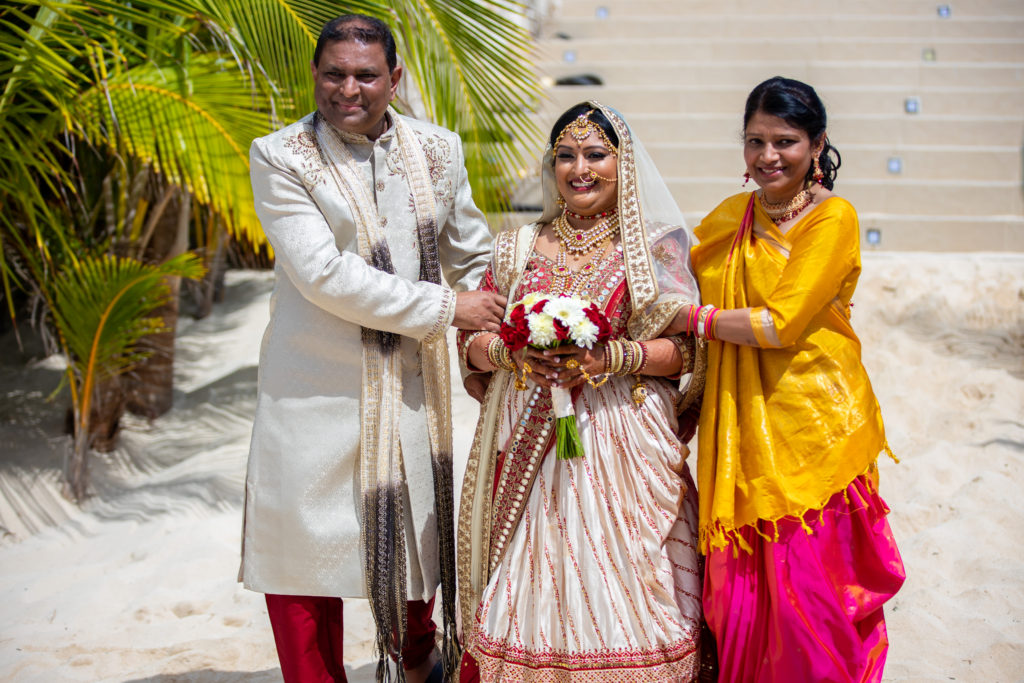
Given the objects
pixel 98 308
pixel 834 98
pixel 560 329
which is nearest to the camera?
pixel 560 329

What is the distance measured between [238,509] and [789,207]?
3.79 m

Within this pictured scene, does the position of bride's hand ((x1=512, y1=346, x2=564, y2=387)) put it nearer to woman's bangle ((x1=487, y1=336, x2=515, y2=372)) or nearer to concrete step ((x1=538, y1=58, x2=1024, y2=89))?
woman's bangle ((x1=487, y1=336, x2=515, y2=372))

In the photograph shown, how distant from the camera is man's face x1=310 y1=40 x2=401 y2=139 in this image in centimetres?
275

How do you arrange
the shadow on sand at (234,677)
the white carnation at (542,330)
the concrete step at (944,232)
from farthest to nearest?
the concrete step at (944,232), the shadow on sand at (234,677), the white carnation at (542,330)

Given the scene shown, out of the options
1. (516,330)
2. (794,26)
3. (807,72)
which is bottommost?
(516,330)

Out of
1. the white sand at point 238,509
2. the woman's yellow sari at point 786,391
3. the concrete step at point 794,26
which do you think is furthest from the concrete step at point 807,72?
the woman's yellow sari at point 786,391

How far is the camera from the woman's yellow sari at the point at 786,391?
2.61m

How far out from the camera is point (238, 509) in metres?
5.48

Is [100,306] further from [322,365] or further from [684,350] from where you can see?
[684,350]

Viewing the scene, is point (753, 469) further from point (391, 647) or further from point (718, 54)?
point (718, 54)

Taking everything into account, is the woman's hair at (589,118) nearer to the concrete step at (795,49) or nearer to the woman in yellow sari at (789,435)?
the woman in yellow sari at (789,435)

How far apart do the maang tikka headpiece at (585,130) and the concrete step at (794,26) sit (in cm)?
791

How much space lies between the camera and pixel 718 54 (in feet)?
32.5

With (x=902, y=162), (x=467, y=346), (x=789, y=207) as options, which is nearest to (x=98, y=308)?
(x=467, y=346)
